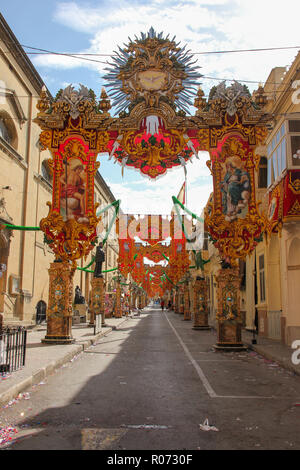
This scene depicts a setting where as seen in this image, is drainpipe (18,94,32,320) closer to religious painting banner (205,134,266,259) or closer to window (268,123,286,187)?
religious painting banner (205,134,266,259)

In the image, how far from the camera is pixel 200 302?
1003 inches

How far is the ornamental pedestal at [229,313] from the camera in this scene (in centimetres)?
1432

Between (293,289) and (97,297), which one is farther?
(97,297)

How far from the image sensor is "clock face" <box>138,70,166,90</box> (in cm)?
1438

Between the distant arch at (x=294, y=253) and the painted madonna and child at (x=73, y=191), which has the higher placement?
the painted madonna and child at (x=73, y=191)

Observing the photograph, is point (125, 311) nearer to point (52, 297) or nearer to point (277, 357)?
point (52, 297)

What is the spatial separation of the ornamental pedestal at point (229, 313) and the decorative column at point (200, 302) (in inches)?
423

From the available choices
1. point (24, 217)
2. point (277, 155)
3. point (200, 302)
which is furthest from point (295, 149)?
point (24, 217)

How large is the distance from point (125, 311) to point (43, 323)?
2487cm

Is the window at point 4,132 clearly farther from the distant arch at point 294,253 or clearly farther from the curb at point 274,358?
the curb at point 274,358

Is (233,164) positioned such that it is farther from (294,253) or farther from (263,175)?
(263,175)

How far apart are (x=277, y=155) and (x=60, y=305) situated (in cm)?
1044

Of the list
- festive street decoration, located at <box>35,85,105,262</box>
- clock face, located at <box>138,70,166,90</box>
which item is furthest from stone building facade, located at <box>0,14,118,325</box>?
clock face, located at <box>138,70,166,90</box>

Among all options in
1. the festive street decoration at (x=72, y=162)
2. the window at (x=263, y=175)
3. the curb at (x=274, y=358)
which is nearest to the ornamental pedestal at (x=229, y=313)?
the curb at (x=274, y=358)
